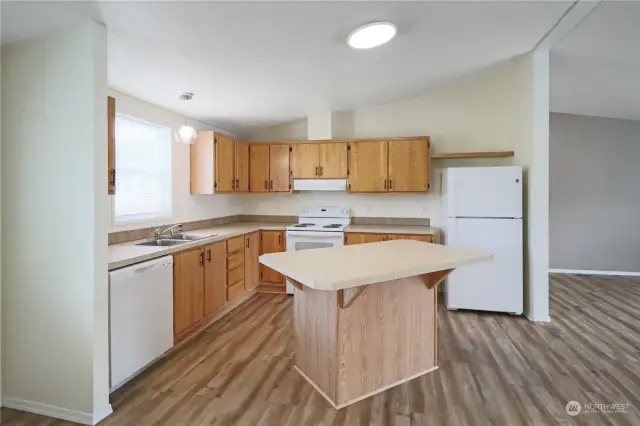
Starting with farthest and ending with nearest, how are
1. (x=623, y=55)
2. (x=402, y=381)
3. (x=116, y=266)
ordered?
(x=623, y=55) → (x=402, y=381) → (x=116, y=266)

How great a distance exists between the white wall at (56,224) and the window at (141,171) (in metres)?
1.02

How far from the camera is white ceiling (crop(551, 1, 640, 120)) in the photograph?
9.15 feet

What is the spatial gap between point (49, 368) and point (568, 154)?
6656 millimetres

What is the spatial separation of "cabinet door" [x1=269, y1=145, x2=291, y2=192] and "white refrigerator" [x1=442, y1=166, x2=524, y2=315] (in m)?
2.11

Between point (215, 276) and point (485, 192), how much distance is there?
9.68 feet

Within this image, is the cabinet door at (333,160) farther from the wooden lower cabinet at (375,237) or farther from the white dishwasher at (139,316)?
the white dishwasher at (139,316)

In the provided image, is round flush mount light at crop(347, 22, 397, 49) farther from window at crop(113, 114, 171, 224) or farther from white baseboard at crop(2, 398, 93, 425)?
white baseboard at crop(2, 398, 93, 425)

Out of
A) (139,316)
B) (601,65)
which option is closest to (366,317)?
(139,316)

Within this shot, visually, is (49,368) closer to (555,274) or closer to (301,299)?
(301,299)

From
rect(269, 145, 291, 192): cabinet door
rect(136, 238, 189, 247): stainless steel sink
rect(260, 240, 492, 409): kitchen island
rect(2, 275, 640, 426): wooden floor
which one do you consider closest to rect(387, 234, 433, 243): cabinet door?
rect(2, 275, 640, 426): wooden floor

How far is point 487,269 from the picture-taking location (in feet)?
12.4

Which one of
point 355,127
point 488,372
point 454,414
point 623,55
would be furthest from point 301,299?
point 623,55

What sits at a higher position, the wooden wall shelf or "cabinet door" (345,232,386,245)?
the wooden wall shelf

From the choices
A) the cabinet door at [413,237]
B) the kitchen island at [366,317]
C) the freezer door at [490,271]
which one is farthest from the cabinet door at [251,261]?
the freezer door at [490,271]
